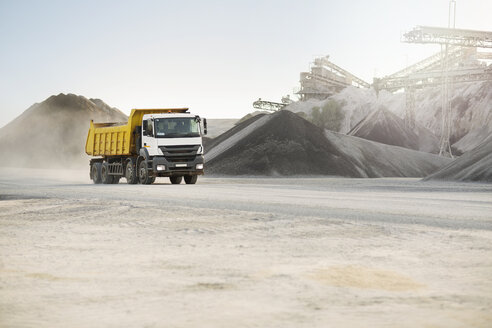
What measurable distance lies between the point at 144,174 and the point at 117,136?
2.91m

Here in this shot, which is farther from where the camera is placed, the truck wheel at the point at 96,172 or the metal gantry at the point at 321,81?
the metal gantry at the point at 321,81

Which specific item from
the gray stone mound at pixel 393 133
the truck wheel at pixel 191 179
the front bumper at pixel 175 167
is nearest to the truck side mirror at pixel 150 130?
the front bumper at pixel 175 167

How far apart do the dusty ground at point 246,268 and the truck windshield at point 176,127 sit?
512 inches

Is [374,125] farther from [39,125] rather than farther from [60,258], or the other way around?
[60,258]

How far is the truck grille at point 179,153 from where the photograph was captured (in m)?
28.8

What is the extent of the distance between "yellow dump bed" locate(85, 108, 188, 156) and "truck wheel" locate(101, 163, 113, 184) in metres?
0.61

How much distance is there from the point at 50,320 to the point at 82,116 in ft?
277

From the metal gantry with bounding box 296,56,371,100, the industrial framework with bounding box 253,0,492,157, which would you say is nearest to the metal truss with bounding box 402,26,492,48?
the industrial framework with bounding box 253,0,492,157

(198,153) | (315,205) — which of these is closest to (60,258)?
(315,205)

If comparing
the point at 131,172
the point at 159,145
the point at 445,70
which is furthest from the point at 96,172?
the point at 445,70

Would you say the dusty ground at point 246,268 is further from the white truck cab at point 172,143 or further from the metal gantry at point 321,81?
the metal gantry at point 321,81

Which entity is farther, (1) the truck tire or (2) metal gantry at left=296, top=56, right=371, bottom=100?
(2) metal gantry at left=296, top=56, right=371, bottom=100

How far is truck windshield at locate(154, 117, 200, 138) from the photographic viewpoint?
94.9ft

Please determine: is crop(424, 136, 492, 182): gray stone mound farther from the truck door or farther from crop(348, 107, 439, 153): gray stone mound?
crop(348, 107, 439, 153): gray stone mound
